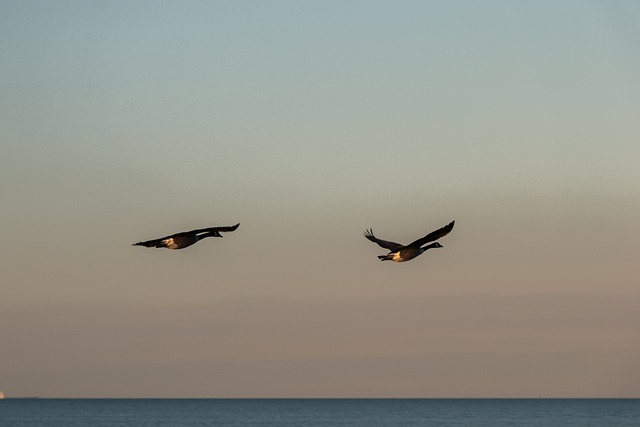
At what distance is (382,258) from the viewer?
69312 millimetres

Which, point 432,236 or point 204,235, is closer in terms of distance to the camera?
point 432,236

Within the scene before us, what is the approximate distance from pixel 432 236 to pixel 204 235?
36.2 ft

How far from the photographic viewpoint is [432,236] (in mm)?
65438

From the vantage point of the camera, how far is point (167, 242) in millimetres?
68500

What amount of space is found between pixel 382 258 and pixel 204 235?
317 inches

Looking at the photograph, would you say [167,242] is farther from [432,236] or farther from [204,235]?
[432,236]

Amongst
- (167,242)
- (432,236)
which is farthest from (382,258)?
(167,242)

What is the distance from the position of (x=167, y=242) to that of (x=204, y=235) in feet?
8.02

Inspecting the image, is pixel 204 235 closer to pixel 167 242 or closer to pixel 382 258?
pixel 167 242

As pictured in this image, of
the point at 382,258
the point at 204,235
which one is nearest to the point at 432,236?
the point at 382,258

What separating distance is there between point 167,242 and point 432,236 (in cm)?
1171

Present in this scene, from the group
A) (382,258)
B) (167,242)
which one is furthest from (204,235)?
(382,258)

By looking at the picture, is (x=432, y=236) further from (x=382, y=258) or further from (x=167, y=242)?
(x=167, y=242)
